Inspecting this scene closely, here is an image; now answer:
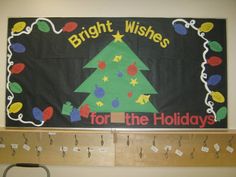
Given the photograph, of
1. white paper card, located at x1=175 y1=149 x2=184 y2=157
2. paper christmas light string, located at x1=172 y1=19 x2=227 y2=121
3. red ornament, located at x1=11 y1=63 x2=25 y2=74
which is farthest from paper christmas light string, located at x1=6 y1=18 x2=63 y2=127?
white paper card, located at x1=175 y1=149 x2=184 y2=157

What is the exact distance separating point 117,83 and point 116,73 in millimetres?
99

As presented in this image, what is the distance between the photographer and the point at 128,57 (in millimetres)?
2291

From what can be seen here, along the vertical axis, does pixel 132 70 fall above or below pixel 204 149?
above

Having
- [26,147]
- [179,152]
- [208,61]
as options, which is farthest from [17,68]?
[208,61]

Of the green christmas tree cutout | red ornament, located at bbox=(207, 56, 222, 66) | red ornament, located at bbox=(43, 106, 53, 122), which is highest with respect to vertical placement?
red ornament, located at bbox=(207, 56, 222, 66)

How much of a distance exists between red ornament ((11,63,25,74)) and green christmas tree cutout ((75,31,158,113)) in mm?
594

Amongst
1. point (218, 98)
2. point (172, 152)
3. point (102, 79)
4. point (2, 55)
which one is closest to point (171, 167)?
point (172, 152)

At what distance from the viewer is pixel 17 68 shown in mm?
2314

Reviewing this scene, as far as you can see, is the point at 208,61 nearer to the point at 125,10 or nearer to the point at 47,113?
the point at 125,10

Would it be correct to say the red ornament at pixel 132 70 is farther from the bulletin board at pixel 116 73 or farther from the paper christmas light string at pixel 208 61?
the paper christmas light string at pixel 208 61

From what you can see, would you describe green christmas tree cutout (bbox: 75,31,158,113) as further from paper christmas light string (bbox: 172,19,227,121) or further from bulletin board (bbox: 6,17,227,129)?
paper christmas light string (bbox: 172,19,227,121)

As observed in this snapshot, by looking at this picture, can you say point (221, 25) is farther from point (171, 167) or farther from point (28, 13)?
point (28, 13)

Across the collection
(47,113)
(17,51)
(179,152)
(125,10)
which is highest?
(125,10)

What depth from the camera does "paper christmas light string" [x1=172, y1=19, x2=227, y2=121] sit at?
2.25 metres
